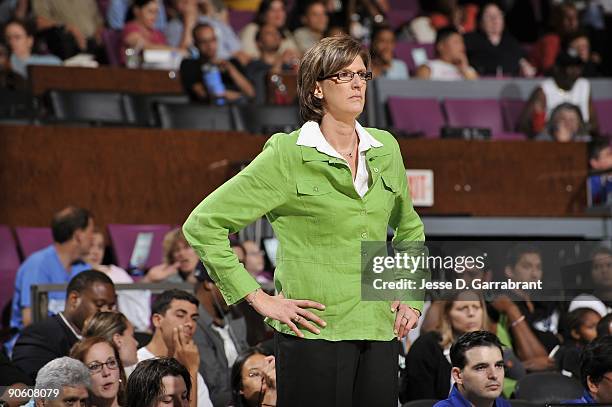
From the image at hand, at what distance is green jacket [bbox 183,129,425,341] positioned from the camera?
3.21 m

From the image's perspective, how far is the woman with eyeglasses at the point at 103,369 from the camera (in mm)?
4559

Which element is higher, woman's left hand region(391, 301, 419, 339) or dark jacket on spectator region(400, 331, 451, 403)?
woman's left hand region(391, 301, 419, 339)

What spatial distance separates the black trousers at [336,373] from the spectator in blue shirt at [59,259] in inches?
138

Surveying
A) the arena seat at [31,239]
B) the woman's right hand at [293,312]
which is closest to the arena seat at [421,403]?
the woman's right hand at [293,312]

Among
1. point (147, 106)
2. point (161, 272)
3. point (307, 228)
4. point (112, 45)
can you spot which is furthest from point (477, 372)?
point (112, 45)

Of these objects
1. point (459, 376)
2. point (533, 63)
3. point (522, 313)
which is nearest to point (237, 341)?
point (522, 313)

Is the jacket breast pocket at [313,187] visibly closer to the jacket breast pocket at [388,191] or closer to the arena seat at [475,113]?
the jacket breast pocket at [388,191]

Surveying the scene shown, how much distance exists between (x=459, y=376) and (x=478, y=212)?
4125 mm

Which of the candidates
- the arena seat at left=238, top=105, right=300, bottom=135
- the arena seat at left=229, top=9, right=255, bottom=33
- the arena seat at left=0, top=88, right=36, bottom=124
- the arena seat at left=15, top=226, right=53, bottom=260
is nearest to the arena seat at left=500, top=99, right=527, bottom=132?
the arena seat at left=238, top=105, right=300, bottom=135

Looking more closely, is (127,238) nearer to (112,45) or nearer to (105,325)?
(105,325)

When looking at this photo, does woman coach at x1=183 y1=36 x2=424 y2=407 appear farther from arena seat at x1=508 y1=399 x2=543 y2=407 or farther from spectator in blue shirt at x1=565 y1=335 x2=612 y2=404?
arena seat at x1=508 y1=399 x2=543 y2=407

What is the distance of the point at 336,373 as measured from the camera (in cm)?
319

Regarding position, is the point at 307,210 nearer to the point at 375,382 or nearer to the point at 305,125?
the point at 305,125

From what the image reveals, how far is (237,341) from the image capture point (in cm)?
588
